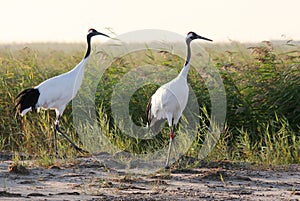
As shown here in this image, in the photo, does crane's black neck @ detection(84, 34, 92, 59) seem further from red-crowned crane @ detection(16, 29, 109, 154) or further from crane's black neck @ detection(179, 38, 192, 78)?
crane's black neck @ detection(179, 38, 192, 78)

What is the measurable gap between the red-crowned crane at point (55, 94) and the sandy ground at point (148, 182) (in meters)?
1.45

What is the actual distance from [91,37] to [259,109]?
2.62 meters

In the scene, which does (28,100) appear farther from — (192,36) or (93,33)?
(192,36)

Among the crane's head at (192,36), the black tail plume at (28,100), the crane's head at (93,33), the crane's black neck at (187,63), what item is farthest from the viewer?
the crane's head at (93,33)

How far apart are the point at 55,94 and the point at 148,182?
9.75 ft

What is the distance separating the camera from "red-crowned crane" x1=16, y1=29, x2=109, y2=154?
858 cm

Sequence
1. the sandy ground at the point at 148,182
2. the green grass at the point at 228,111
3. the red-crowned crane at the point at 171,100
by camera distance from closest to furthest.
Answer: the sandy ground at the point at 148,182 < the red-crowned crane at the point at 171,100 < the green grass at the point at 228,111

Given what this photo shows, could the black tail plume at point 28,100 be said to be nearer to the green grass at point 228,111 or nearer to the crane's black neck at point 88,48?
the green grass at point 228,111

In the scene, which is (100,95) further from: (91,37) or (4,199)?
(4,199)

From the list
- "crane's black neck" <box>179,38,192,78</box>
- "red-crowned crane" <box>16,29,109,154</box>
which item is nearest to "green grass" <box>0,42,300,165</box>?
"red-crowned crane" <box>16,29,109,154</box>

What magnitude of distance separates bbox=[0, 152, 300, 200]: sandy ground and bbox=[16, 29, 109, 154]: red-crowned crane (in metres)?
1.45

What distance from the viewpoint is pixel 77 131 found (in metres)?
8.93

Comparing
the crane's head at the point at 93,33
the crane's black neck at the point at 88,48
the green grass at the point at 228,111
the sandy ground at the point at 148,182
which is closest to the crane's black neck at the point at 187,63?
the green grass at the point at 228,111

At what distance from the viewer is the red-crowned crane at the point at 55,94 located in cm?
858
